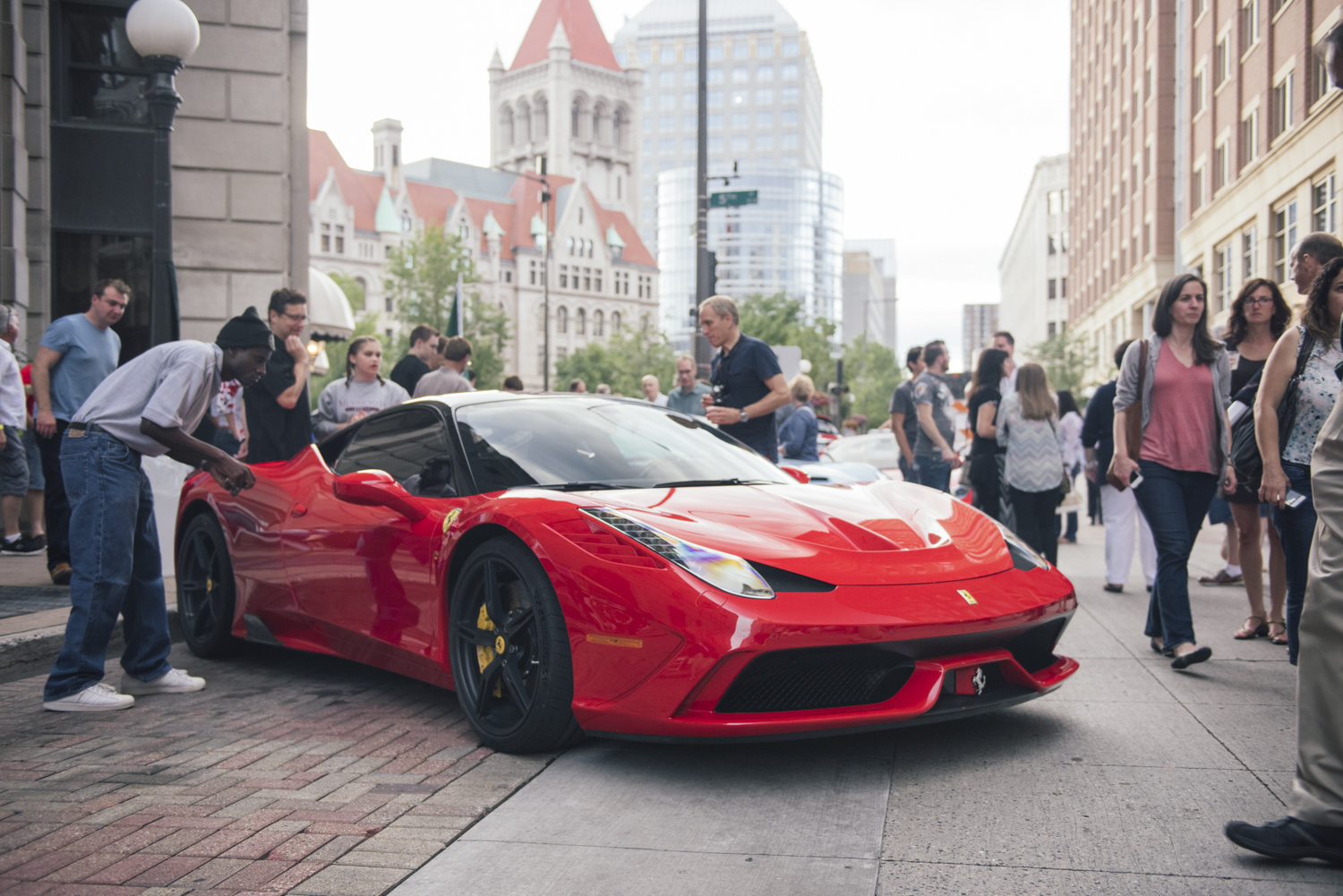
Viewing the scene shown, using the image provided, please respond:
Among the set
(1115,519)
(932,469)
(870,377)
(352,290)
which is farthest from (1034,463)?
(870,377)

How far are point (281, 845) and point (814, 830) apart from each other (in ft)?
4.58

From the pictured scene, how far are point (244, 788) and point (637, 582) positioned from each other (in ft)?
4.54

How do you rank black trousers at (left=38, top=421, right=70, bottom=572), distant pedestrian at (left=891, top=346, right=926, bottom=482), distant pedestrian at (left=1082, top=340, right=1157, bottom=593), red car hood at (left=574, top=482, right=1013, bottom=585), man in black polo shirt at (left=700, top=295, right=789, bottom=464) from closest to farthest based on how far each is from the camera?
red car hood at (left=574, top=482, right=1013, bottom=585), man in black polo shirt at (left=700, top=295, right=789, bottom=464), black trousers at (left=38, top=421, right=70, bottom=572), distant pedestrian at (left=1082, top=340, right=1157, bottom=593), distant pedestrian at (left=891, top=346, right=926, bottom=482)

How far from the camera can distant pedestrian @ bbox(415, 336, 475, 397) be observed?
867 centimetres

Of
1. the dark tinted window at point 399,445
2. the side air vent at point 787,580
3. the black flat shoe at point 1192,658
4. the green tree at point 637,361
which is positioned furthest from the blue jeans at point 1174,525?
the green tree at point 637,361

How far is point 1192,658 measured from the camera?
4.95 meters

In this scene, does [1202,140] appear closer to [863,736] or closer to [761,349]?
[761,349]

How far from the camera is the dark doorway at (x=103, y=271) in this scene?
1179 centimetres

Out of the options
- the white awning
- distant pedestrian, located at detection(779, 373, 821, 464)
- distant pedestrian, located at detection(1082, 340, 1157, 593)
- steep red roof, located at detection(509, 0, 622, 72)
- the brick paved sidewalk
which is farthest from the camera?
steep red roof, located at detection(509, 0, 622, 72)

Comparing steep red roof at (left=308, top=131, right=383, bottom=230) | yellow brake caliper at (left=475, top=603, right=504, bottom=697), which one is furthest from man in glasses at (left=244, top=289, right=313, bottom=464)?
steep red roof at (left=308, top=131, right=383, bottom=230)

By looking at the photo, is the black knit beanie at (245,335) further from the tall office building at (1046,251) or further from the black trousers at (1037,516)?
the tall office building at (1046,251)

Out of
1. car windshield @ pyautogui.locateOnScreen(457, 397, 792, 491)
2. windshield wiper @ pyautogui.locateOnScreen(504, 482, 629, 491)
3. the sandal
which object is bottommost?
the sandal

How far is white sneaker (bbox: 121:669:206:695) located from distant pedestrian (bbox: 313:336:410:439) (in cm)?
338

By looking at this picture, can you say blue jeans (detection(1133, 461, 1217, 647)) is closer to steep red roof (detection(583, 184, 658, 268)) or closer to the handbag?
the handbag
